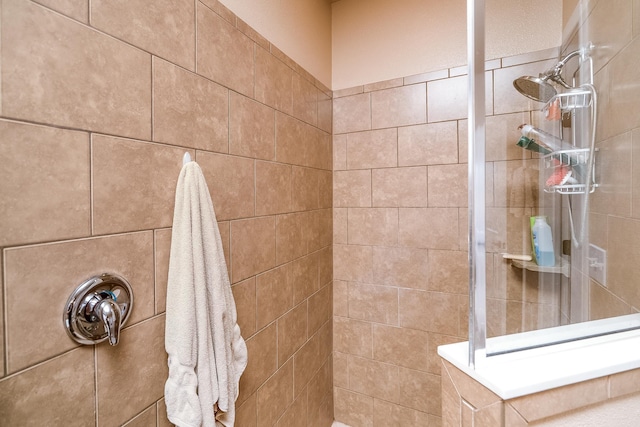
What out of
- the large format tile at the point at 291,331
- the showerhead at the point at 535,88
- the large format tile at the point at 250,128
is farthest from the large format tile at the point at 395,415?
the showerhead at the point at 535,88

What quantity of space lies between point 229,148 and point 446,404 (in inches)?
38.3

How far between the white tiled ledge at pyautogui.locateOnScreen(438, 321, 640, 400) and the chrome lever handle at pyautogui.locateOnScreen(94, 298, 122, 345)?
2.39ft

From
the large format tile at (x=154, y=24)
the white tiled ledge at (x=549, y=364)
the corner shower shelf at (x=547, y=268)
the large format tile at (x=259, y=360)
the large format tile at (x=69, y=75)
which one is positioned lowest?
the large format tile at (x=259, y=360)

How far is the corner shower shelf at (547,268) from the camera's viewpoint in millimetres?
1139

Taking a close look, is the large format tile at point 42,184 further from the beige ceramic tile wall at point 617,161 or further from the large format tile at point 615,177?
the large format tile at point 615,177

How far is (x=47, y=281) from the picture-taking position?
54 centimetres

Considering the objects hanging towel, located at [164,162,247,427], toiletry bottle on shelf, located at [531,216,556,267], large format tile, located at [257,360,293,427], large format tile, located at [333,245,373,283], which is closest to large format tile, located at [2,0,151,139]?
hanging towel, located at [164,162,247,427]

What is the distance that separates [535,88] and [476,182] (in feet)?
3.10

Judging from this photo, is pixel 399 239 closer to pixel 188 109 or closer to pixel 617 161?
pixel 617 161

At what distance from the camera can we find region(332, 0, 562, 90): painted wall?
1.34 metres

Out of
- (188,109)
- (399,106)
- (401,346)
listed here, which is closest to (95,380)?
(188,109)

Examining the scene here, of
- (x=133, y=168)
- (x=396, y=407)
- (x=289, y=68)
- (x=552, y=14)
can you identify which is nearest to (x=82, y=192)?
(x=133, y=168)

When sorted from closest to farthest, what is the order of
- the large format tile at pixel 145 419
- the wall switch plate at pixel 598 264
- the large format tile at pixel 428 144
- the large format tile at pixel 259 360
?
1. the large format tile at pixel 145 419
2. the wall switch plate at pixel 598 264
3. the large format tile at pixel 259 360
4. the large format tile at pixel 428 144

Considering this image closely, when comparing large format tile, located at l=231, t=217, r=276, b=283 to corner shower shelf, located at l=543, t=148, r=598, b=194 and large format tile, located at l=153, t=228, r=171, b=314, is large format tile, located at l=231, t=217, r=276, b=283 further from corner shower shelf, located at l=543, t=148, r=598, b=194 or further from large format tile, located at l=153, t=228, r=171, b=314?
corner shower shelf, located at l=543, t=148, r=598, b=194
